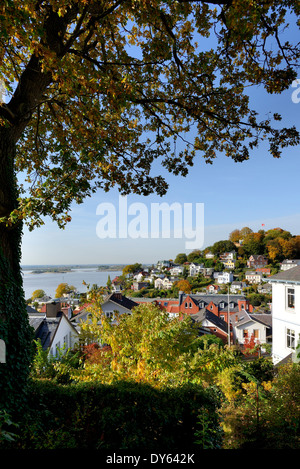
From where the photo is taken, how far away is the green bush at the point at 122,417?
12.6ft

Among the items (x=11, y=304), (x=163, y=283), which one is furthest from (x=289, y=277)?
(x=163, y=283)

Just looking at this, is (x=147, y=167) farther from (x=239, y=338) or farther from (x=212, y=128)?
(x=239, y=338)

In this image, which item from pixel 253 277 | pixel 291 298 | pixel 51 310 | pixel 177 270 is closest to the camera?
pixel 291 298

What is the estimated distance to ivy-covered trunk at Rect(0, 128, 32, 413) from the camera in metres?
3.88

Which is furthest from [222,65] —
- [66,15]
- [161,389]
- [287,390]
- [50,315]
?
[50,315]

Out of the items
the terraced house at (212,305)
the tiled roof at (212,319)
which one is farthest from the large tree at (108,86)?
the terraced house at (212,305)

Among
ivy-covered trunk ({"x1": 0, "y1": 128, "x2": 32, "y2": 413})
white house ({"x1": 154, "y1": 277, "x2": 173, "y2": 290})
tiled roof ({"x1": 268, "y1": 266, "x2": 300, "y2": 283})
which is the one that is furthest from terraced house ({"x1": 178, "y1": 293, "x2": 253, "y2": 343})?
ivy-covered trunk ({"x1": 0, "y1": 128, "x2": 32, "y2": 413})

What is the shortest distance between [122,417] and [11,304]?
269 cm

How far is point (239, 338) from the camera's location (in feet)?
101

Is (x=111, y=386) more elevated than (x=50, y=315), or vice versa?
(x=111, y=386)

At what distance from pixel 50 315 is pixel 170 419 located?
14531 millimetres

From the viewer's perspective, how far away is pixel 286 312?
13.6 meters

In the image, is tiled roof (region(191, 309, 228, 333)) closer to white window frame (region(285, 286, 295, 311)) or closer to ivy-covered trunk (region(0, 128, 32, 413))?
white window frame (region(285, 286, 295, 311))

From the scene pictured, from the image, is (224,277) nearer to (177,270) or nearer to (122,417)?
(177,270)
